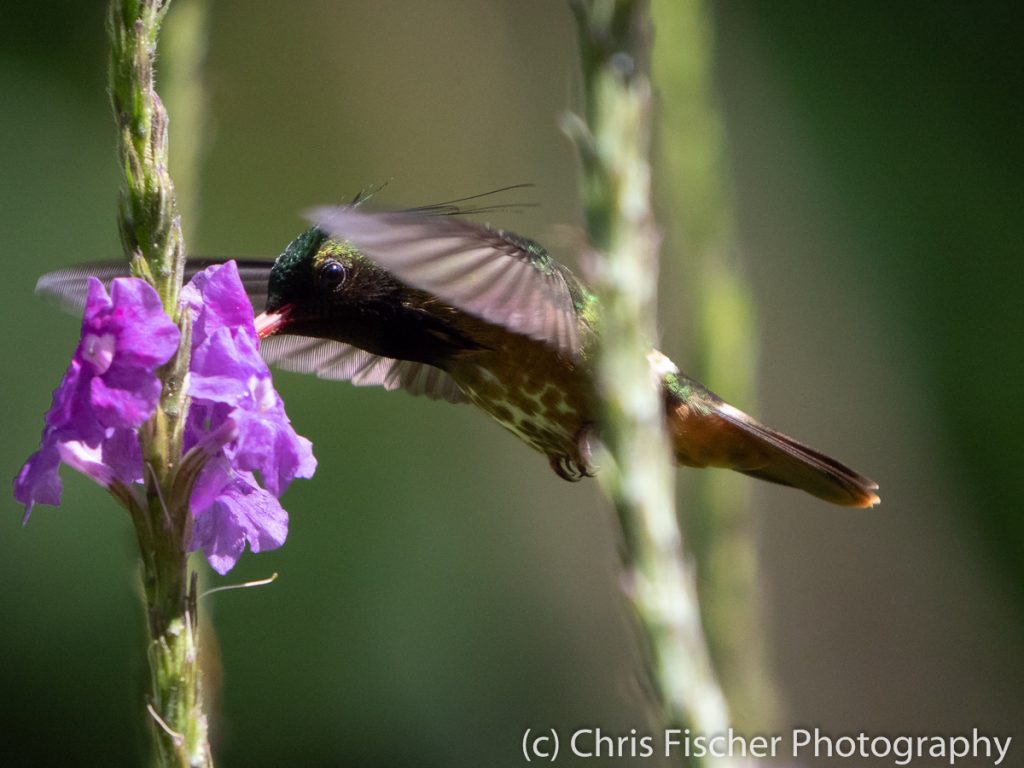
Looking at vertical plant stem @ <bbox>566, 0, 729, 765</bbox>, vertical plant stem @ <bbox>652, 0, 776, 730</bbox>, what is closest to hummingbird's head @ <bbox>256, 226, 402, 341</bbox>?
vertical plant stem @ <bbox>652, 0, 776, 730</bbox>

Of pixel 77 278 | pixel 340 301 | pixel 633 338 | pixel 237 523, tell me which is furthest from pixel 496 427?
pixel 633 338

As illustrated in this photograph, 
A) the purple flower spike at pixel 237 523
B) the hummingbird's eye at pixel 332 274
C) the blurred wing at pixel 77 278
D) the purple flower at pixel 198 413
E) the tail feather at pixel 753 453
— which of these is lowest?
the purple flower spike at pixel 237 523

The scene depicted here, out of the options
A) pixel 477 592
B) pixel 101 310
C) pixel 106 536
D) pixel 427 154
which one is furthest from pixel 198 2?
pixel 427 154

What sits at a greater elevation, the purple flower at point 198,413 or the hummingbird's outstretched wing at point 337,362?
the hummingbird's outstretched wing at point 337,362

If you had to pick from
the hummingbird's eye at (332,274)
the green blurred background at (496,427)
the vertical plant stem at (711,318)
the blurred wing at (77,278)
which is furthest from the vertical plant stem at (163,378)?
the green blurred background at (496,427)

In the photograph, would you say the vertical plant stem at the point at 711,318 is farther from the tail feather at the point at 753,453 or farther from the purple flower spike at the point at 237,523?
the purple flower spike at the point at 237,523

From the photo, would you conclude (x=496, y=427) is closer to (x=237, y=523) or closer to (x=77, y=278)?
(x=77, y=278)
